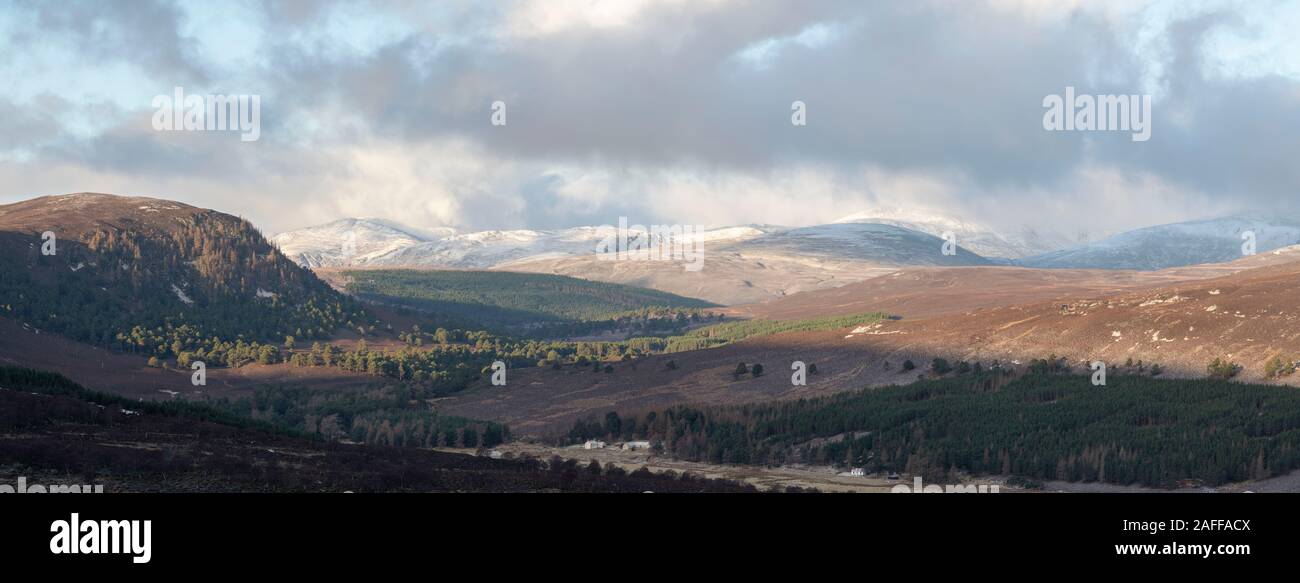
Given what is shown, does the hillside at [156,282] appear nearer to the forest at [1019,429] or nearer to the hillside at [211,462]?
the forest at [1019,429]

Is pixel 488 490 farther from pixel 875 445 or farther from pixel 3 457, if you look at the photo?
pixel 875 445

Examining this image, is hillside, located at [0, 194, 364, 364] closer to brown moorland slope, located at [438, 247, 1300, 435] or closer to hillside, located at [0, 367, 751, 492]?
brown moorland slope, located at [438, 247, 1300, 435]

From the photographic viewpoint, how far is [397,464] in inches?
1500

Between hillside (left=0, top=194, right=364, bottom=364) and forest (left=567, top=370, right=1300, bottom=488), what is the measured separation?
209ft

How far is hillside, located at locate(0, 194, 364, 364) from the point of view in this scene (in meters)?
116

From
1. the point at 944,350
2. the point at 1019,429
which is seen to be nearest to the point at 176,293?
the point at 944,350

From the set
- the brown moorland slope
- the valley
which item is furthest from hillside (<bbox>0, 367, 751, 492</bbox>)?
the brown moorland slope

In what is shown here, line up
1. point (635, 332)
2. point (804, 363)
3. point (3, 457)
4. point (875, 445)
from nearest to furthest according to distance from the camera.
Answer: point (3, 457), point (875, 445), point (804, 363), point (635, 332)

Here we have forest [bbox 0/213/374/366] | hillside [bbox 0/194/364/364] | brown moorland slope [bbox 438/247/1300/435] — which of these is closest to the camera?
brown moorland slope [bbox 438/247/1300/435]

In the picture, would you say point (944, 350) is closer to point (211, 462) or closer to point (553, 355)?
point (211, 462)

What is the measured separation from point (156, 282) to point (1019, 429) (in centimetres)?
10714

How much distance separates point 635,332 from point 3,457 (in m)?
166

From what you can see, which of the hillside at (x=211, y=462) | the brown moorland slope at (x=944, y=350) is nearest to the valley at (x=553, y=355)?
the brown moorland slope at (x=944, y=350)
